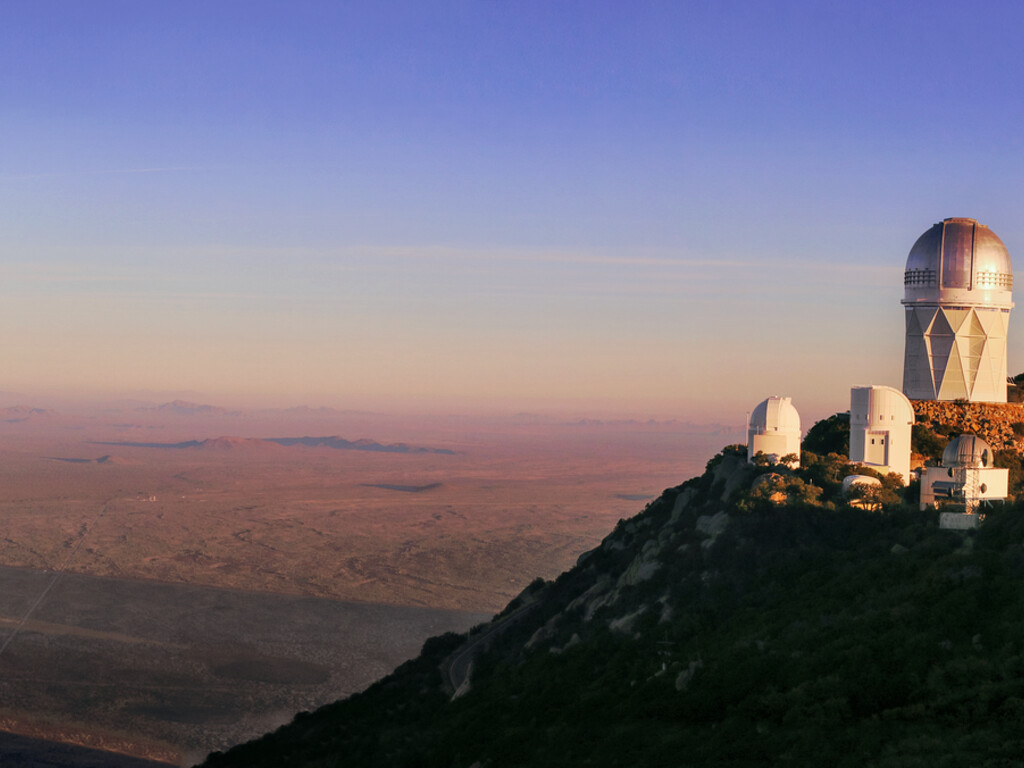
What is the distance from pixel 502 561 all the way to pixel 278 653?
164ft

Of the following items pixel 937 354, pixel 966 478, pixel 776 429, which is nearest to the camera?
pixel 966 478

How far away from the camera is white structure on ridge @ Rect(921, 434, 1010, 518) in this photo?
148 ft

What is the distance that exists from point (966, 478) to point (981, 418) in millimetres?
11646

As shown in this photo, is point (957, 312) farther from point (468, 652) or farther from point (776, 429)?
point (468, 652)

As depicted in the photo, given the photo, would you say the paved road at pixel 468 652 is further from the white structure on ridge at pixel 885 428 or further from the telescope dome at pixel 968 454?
the telescope dome at pixel 968 454

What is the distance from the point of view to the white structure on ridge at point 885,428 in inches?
2035

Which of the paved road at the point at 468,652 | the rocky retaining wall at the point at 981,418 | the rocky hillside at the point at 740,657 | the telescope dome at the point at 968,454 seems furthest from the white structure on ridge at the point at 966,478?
the paved road at the point at 468,652

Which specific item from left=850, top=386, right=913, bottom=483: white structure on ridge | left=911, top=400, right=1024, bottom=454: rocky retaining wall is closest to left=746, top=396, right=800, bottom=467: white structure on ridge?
left=850, top=386, right=913, bottom=483: white structure on ridge

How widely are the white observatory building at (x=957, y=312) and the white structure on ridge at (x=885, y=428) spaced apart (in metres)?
6.80

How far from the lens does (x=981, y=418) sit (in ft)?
182

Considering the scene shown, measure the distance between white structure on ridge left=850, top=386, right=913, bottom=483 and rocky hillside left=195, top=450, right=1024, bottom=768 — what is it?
6.82 feet

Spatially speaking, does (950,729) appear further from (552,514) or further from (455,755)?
(552,514)

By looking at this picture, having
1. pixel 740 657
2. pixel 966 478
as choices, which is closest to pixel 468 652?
pixel 740 657

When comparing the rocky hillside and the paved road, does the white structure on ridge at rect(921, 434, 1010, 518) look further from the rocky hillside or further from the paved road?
the paved road
